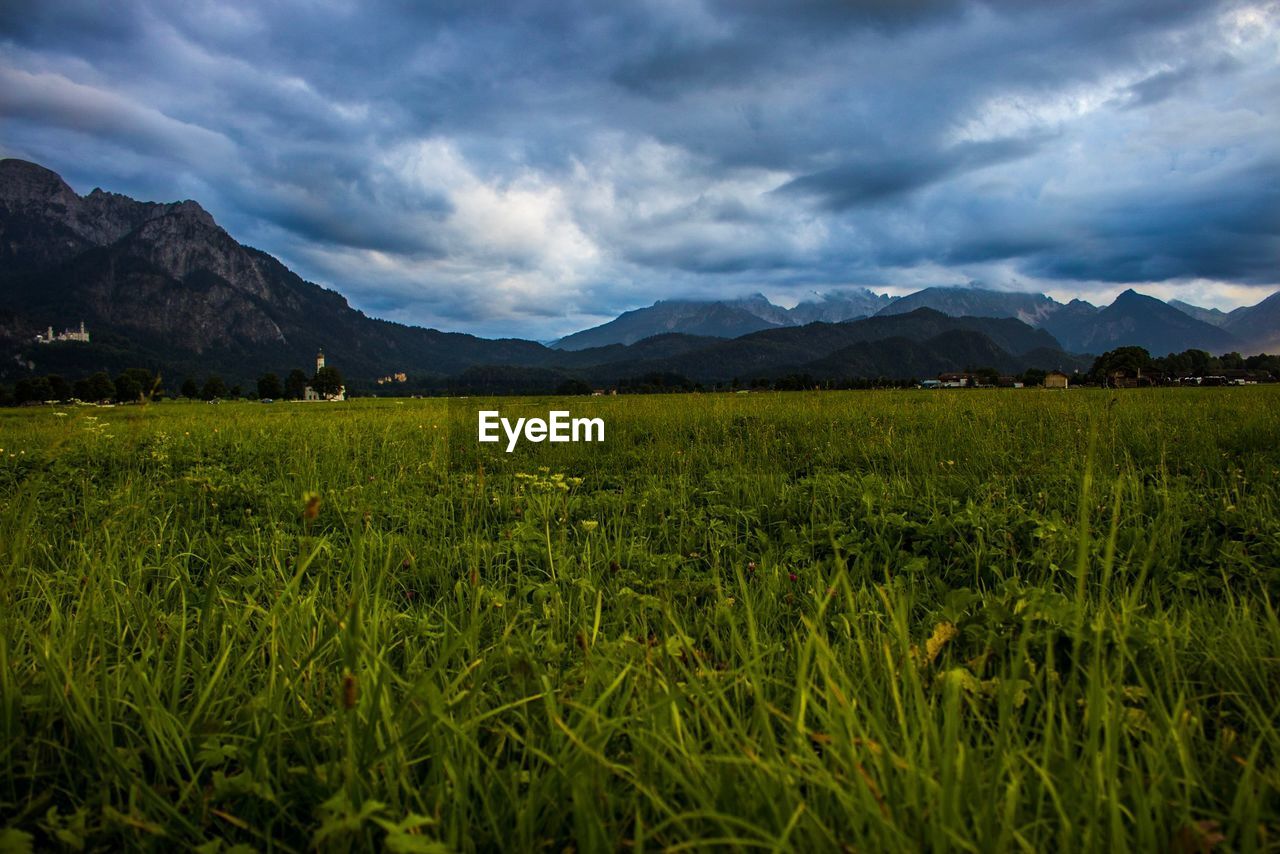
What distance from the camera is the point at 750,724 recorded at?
2.00 m

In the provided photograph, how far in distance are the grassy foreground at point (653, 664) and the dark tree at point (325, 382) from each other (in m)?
145

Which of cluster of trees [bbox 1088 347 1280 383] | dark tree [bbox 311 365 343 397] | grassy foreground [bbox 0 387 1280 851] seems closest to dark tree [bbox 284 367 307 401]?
dark tree [bbox 311 365 343 397]

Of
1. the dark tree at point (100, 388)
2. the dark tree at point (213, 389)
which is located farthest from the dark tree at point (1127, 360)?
the dark tree at point (100, 388)

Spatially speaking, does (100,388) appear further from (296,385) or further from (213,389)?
(296,385)

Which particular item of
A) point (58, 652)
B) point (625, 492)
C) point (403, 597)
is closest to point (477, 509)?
point (625, 492)

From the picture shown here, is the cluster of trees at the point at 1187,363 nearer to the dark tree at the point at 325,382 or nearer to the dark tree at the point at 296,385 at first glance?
the dark tree at the point at 325,382

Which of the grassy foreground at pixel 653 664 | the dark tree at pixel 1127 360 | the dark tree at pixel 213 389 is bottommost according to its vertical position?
the grassy foreground at pixel 653 664

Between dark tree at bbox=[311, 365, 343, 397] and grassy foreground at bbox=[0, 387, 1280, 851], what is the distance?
144782mm

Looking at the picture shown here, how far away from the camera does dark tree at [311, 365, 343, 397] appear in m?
135

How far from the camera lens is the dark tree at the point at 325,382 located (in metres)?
135

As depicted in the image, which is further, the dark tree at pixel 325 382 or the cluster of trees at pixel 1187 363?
the dark tree at pixel 325 382

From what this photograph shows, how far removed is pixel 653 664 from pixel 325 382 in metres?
153

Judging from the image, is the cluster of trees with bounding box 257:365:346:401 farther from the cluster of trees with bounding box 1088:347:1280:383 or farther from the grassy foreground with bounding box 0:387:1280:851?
the grassy foreground with bounding box 0:387:1280:851

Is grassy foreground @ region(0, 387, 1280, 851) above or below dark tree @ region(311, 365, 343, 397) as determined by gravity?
below
